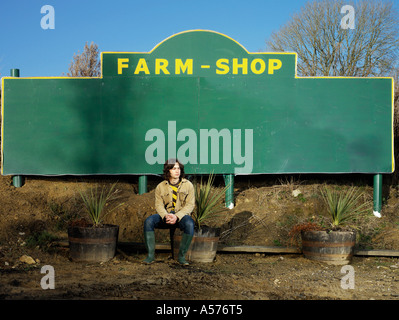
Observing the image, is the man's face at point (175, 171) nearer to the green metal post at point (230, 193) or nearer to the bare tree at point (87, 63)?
the green metal post at point (230, 193)

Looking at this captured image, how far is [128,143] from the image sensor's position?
9906 mm

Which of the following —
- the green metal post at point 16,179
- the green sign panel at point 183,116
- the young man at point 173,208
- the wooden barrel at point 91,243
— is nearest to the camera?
the young man at point 173,208

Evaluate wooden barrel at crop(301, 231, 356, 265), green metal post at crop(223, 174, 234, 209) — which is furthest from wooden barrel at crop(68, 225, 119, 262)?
green metal post at crop(223, 174, 234, 209)

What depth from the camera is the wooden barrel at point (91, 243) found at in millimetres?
6539

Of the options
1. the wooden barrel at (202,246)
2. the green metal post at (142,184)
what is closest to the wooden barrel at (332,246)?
the wooden barrel at (202,246)

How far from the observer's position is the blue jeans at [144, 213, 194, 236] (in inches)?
249

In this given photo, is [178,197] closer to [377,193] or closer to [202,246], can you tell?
[202,246]

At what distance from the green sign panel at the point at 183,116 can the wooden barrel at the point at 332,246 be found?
10.3 feet

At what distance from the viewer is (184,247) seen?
6367 mm

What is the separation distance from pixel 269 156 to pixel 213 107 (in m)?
1.61

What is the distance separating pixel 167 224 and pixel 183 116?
387cm

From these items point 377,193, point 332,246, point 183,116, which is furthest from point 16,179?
point 377,193

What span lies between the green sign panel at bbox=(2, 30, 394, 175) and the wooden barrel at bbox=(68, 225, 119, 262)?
11.2 ft

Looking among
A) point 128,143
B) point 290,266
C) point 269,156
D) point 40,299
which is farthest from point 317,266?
point 128,143
